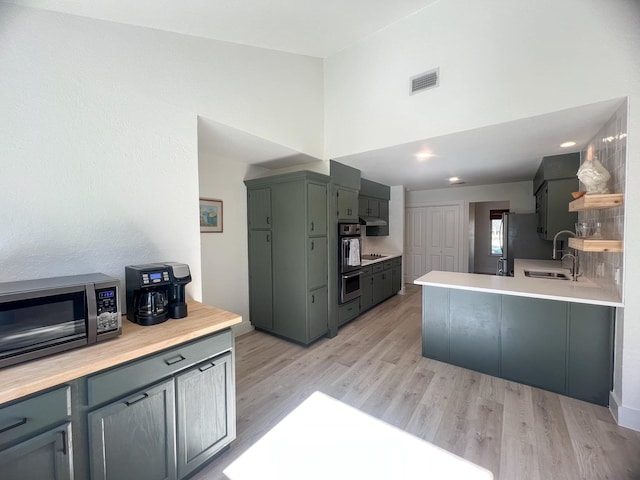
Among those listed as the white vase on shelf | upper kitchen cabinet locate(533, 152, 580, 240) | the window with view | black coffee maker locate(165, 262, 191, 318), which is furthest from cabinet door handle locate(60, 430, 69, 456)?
the window with view

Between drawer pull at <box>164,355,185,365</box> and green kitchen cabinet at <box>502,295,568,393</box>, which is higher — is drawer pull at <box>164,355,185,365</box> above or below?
above

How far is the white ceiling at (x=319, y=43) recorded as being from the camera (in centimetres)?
179

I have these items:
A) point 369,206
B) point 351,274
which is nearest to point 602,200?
point 351,274

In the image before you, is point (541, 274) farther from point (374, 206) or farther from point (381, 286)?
point (374, 206)

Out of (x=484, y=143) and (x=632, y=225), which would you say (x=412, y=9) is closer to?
(x=484, y=143)

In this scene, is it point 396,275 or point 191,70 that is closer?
point 191,70

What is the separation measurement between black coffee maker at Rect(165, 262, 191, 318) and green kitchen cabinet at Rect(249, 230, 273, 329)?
1.85m

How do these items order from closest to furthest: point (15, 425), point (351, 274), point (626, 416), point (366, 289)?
point (15, 425), point (626, 416), point (351, 274), point (366, 289)

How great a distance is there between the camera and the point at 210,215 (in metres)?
3.37

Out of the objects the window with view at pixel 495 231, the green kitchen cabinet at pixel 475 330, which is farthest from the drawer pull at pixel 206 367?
the window with view at pixel 495 231

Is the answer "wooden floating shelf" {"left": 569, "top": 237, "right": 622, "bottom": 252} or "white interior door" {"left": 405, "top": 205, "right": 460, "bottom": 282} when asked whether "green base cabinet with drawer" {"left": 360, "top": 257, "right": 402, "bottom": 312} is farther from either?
"wooden floating shelf" {"left": 569, "top": 237, "right": 622, "bottom": 252}

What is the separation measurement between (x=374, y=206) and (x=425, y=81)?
9.34 feet

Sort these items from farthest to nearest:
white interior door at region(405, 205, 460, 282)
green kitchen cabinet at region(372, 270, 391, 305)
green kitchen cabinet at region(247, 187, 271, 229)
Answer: white interior door at region(405, 205, 460, 282), green kitchen cabinet at region(372, 270, 391, 305), green kitchen cabinet at region(247, 187, 271, 229)

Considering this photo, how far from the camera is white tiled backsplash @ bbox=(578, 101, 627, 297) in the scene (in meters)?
2.04
